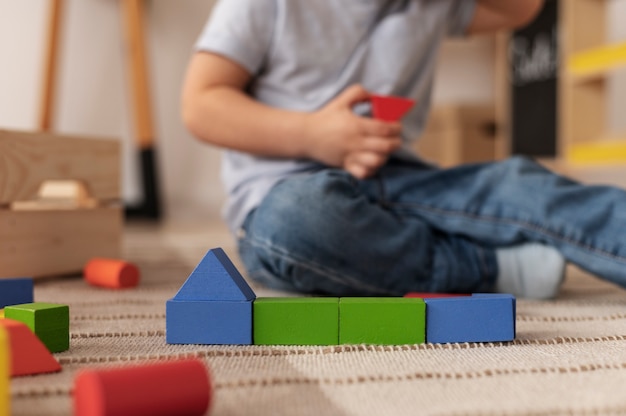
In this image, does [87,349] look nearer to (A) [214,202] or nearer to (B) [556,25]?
(B) [556,25]

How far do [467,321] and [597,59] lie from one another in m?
1.32

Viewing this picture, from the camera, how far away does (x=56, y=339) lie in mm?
517

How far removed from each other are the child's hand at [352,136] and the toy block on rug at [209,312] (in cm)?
32

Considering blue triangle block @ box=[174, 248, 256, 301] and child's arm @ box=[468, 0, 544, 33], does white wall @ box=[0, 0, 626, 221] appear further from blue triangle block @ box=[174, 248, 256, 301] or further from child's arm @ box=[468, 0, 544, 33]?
blue triangle block @ box=[174, 248, 256, 301]

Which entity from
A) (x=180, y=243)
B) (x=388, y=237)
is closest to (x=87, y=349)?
(x=388, y=237)

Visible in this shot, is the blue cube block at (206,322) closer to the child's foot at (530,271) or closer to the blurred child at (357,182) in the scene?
the blurred child at (357,182)

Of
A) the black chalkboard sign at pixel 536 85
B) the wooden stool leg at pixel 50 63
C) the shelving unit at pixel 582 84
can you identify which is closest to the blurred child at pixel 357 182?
the shelving unit at pixel 582 84

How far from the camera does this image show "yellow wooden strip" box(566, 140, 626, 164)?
Answer: 1.58 meters

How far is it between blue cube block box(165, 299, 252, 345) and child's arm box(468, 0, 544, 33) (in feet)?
2.39

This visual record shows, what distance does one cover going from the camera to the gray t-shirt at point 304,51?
92 cm

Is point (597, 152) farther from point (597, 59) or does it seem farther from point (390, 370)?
point (390, 370)

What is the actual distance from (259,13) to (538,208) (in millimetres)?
419

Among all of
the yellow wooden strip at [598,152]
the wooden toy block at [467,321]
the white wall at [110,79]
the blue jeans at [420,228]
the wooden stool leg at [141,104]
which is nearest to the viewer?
the wooden toy block at [467,321]

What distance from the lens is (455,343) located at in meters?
0.55
